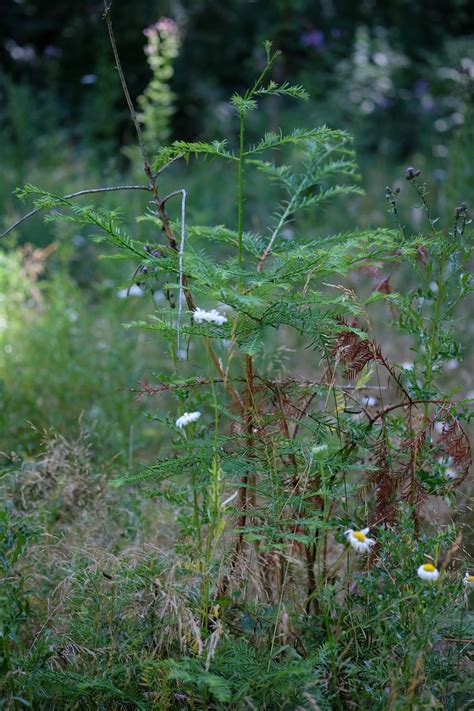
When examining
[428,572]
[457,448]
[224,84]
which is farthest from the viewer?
[224,84]

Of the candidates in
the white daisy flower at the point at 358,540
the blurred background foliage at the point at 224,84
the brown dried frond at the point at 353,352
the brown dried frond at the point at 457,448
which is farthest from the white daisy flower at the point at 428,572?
the blurred background foliage at the point at 224,84

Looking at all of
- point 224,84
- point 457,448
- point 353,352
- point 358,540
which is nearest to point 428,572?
point 358,540

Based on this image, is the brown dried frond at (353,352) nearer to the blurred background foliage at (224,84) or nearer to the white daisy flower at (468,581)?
the white daisy flower at (468,581)

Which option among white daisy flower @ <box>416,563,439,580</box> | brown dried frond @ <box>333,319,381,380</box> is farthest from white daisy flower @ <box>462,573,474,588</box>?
brown dried frond @ <box>333,319,381,380</box>

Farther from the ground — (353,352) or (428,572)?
(353,352)

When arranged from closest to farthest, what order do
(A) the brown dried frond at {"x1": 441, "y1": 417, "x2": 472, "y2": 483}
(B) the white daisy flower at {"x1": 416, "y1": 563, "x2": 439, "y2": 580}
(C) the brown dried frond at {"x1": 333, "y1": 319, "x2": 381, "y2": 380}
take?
(B) the white daisy flower at {"x1": 416, "y1": 563, "x2": 439, "y2": 580} < (A) the brown dried frond at {"x1": 441, "y1": 417, "x2": 472, "y2": 483} < (C) the brown dried frond at {"x1": 333, "y1": 319, "x2": 381, "y2": 380}

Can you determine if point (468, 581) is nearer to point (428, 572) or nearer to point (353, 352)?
point (428, 572)

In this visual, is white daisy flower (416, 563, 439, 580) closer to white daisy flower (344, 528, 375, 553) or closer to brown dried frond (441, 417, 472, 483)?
white daisy flower (344, 528, 375, 553)

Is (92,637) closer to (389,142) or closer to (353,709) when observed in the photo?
(353,709)

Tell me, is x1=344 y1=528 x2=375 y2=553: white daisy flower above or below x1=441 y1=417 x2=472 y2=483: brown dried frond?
below

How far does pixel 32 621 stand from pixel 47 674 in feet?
1.35

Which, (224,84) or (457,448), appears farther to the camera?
(224,84)

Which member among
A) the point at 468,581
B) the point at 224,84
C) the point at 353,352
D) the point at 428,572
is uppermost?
the point at 353,352

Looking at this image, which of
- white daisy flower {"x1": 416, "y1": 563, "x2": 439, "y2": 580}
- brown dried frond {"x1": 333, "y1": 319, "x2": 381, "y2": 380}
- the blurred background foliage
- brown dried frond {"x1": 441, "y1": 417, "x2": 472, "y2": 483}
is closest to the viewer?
Answer: white daisy flower {"x1": 416, "y1": 563, "x2": 439, "y2": 580}
